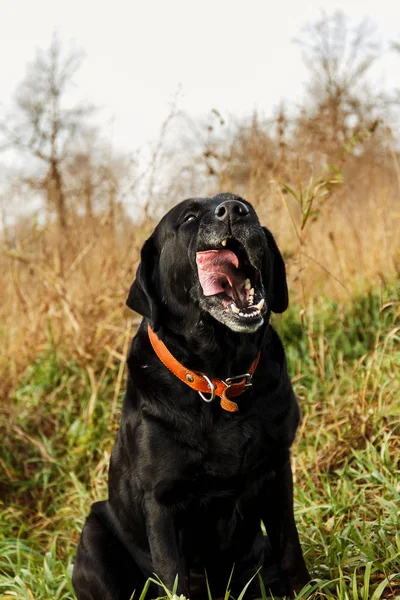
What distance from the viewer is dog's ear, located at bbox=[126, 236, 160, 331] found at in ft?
7.36

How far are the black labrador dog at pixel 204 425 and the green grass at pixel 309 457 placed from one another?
1.04ft

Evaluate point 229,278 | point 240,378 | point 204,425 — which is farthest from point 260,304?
point 204,425

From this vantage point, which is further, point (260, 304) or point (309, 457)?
point (309, 457)

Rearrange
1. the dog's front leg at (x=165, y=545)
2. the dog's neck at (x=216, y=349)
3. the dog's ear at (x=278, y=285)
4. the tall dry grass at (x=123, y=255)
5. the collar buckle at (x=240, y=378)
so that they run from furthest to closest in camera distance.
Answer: the tall dry grass at (x=123, y=255)
the dog's ear at (x=278, y=285)
the dog's neck at (x=216, y=349)
the collar buckle at (x=240, y=378)
the dog's front leg at (x=165, y=545)

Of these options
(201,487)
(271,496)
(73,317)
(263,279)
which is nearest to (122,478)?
(201,487)

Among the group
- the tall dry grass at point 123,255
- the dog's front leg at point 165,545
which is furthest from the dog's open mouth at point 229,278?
the tall dry grass at point 123,255

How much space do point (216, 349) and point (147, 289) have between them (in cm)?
32

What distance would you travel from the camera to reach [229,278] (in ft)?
7.10

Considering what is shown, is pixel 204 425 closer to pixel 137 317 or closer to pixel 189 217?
pixel 189 217

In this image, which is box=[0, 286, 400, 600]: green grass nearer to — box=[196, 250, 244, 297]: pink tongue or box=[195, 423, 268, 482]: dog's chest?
box=[195, 423, 268, 482]: dog's chest

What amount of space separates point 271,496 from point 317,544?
1.99ft

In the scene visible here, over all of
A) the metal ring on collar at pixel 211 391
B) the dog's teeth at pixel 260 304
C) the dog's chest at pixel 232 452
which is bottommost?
the dog's chest at pixel 232 452

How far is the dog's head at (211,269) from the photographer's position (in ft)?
6.91

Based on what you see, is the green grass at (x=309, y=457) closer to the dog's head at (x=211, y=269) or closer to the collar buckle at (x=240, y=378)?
the collar buckle at (x=240, y=378)
